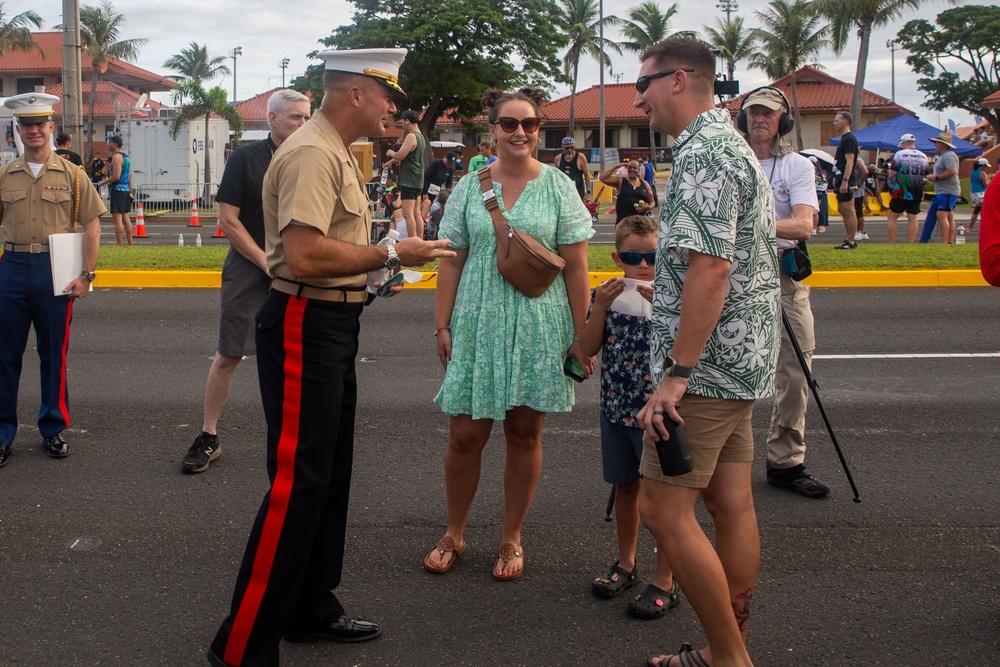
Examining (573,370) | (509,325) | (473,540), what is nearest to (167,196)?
(473,540)

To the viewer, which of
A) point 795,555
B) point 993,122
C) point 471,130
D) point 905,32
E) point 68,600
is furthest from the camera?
point 905,32

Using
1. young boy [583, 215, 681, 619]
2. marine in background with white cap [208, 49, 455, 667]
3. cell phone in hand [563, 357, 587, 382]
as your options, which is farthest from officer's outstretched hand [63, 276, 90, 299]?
young boy [583, 215, 681, 619]

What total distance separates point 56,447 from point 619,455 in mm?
3455

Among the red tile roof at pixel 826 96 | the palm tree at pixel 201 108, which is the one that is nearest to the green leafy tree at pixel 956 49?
the red tile roof at pixel 826 96

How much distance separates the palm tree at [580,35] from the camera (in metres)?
67.2

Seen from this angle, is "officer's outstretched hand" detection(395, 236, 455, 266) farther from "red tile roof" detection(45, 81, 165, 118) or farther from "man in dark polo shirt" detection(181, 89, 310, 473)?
"red tile roof" detection(45, 81, 165, 118)

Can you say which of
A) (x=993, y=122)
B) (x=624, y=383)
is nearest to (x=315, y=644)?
(x=624, y=383)

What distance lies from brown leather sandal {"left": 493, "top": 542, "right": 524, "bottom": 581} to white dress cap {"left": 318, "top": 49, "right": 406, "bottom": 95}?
1.97 metres

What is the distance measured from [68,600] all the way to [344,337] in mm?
1610

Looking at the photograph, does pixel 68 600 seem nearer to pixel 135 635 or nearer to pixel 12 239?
pixel 135 635

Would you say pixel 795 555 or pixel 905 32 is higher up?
pixel 905 32

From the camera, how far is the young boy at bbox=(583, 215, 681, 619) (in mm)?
3889

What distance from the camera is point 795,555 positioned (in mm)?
4410

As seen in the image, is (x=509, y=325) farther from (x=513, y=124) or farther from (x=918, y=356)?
(x=918, y=356)
